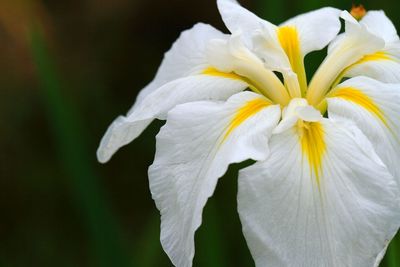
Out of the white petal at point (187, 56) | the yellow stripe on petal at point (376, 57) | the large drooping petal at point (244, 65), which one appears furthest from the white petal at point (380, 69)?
the white petal at point (187, 56)

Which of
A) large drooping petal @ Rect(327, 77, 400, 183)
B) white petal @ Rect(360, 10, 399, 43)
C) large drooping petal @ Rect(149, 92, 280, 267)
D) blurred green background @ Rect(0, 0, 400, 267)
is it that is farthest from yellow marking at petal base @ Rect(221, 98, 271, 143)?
blurred green background @ Rect(0, 0, 400, 267)

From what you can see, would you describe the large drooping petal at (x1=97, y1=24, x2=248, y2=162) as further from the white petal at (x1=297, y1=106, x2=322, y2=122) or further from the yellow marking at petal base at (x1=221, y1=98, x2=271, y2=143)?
the white petal at (x1=297, y1=106, x2=322, y2=122)

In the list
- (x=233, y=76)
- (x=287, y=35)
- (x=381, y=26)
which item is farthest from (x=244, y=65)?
(x=381, y=26)

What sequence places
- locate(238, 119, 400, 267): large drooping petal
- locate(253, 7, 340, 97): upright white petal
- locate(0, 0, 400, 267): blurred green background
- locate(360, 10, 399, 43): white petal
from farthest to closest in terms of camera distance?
locate(0, 0, 400, 267): blurred green background
locate(360, 10, 399, 43): white petal
locate(253, 7, 340, 97): upright white petal
locate(238, 119, 400, 267): large drooping petal

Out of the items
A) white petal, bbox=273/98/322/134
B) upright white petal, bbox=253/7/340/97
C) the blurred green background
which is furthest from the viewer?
the blurred green background

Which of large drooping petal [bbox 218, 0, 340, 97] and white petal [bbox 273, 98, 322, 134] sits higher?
large drooping petal [bbox 218, 0, 340, 97]
